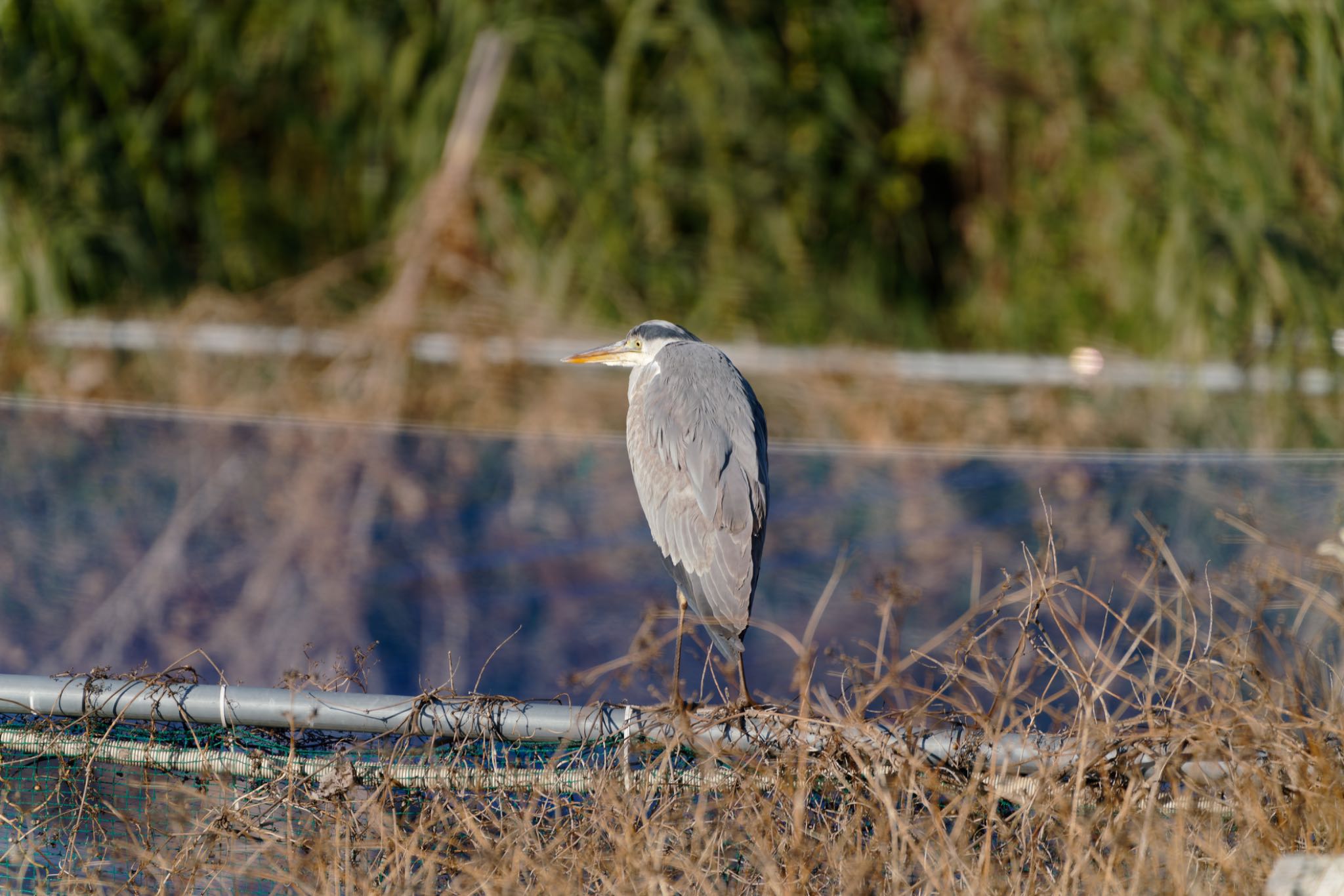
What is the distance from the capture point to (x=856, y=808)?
1.36 m

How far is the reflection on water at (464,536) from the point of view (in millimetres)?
2529

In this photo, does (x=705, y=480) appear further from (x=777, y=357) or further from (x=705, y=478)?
(x=777, y=357)

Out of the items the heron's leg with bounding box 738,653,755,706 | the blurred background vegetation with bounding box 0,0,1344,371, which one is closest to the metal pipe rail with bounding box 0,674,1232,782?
the heron's leg with bounding box 738,653,755,706

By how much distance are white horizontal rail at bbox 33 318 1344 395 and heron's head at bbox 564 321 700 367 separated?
4.50 feet

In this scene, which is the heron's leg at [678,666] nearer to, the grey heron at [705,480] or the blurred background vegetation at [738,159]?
the grey heron at [705,480]

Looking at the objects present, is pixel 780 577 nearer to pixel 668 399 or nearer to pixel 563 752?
pixel 668 399

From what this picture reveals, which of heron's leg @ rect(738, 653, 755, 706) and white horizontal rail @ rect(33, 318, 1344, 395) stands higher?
heron's leg @ rect(738, 653, 755, 706)

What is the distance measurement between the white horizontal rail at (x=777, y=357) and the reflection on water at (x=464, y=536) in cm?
61

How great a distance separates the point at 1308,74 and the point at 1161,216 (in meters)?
0.61

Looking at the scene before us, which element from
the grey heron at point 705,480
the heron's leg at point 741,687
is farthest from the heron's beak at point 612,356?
the heron's leg at point 741,687

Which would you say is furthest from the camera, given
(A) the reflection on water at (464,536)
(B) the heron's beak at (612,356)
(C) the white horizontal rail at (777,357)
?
(C) the white horizontal rail at (777,357)

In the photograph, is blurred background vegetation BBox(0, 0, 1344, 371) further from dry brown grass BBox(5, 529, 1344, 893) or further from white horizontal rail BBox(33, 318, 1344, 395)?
dry brown grass BBox(5, 529, 1344, 893)

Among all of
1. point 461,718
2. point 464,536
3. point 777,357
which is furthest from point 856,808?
point 777,357

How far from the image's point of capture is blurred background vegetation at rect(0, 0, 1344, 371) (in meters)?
4.24
